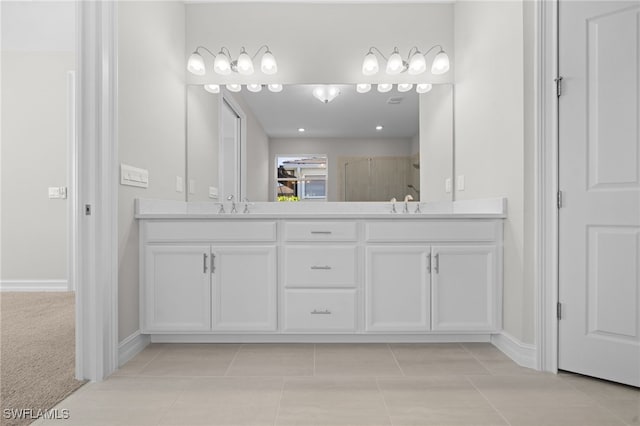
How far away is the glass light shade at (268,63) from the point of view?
2.80m

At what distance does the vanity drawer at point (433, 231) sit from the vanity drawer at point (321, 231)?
0.10 m

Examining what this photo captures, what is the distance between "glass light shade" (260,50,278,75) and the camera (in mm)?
2799

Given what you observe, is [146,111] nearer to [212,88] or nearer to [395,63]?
[212,88]

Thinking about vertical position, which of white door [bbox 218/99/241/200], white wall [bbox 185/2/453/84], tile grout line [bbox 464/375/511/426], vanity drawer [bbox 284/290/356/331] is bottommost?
tile grout line [bbox 464/375/511/426]

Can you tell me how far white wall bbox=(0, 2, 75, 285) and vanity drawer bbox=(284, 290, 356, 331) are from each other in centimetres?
278

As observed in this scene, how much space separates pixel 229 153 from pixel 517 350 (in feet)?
7.54

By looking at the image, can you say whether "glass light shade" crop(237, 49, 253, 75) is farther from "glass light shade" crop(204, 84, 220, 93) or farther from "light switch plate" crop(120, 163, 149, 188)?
"light switch plate" crop(120, 163, 149, 188)

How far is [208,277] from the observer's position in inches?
88.0

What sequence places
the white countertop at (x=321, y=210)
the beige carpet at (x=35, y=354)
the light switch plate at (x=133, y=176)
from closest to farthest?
the beige carpet at (x=35, y=354) → the light switch plate at (x=133, y=176) → the white countertop at (x=321, y=210)

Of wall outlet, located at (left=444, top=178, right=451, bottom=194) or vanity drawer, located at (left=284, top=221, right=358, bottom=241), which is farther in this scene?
wall outlet, located at (left=444, top=178, right=451, bottom=194)

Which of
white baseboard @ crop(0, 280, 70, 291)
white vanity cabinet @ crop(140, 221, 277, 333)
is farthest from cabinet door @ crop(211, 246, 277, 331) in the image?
white baseboard @ crop(0, 280, 70, 291)

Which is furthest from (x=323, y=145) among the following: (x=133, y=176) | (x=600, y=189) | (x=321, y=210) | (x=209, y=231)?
(x=600, y=189)

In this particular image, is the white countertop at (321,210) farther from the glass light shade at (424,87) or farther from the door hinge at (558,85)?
the glass light shade at (424,87)

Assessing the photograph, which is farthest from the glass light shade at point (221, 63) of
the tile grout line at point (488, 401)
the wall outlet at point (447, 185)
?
the tile grout line at point (488, 401)
